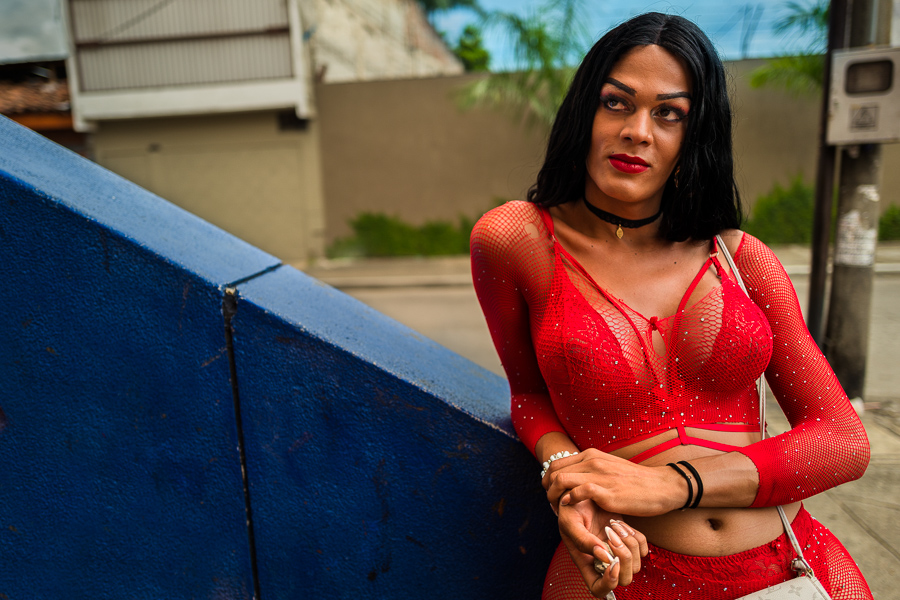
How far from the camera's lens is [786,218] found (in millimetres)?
12133

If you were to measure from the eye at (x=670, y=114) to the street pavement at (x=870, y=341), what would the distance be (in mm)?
2016

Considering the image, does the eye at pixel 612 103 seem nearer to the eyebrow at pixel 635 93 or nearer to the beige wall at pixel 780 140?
the eyebrow at pixel 635 93

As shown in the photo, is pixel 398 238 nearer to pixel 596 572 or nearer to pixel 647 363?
pixel 647 363

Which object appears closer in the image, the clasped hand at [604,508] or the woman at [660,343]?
the clasped hand at [604,508]

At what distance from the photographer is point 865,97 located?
397cm

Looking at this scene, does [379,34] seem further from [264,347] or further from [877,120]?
[264,347]

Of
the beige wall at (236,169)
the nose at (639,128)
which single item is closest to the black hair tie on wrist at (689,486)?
the nose at (639,128)

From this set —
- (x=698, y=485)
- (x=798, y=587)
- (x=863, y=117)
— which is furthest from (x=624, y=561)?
(x=863, y=117)

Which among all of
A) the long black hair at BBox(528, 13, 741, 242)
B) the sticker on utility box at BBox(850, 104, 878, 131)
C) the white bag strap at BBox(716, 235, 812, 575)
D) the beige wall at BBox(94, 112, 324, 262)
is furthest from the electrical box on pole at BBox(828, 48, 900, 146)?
the beige wall at BBox(94, 112, 324, 262)

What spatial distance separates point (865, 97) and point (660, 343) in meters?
3.69

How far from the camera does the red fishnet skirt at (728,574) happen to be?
122cm

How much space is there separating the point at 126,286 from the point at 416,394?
68cm

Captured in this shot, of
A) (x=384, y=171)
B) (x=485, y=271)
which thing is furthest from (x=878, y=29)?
(x=384, y=171)

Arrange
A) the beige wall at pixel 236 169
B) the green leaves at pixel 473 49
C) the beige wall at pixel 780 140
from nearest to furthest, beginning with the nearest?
the beige wall at pixel 780 140, the beige wall at pixel 236 169, the green leaves at pixel 473 49
